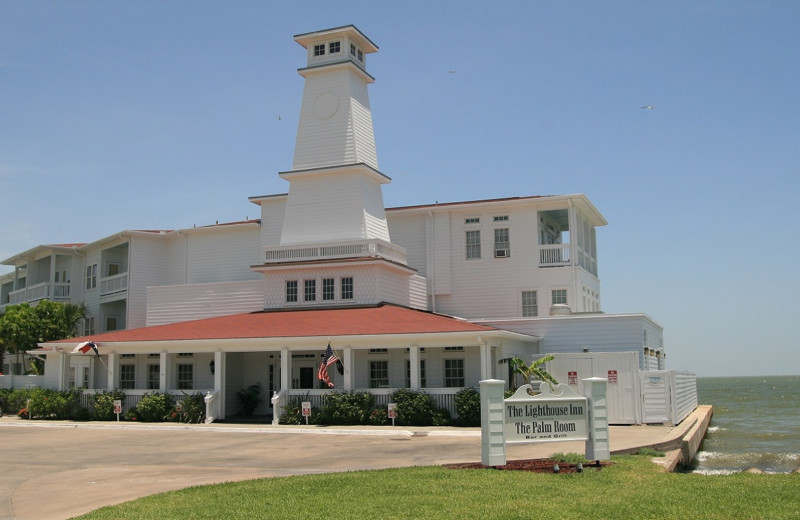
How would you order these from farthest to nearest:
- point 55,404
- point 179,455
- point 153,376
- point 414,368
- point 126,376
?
point 126,376 < point 153,376 < point 55,404 < point 414,368 < point 179,455

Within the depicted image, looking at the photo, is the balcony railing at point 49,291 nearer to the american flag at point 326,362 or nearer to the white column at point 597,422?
the american flag at point 326,362

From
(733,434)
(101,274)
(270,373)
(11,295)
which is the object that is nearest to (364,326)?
(270,373)

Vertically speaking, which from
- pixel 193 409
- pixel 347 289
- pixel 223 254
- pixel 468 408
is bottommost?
pixel 193 409

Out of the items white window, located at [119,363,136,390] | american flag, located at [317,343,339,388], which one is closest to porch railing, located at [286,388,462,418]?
american flag, located at [317,343,339,388]

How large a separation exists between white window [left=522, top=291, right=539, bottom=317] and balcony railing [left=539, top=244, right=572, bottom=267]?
1.37 metres

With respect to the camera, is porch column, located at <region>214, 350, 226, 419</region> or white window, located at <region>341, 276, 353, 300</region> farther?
white window, located at <region>341, 276, 353, 300</region>

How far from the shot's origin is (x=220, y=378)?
27.7 m

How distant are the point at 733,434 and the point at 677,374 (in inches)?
248

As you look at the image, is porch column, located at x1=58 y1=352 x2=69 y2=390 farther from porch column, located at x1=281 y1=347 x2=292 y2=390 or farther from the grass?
the grass

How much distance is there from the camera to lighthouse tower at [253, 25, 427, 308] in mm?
31422

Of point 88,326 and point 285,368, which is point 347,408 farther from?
point 88,326

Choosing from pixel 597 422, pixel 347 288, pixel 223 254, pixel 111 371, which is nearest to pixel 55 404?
pixel 111 371

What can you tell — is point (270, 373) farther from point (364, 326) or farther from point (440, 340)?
point (440, 340)

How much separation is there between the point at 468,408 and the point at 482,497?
14.0 metres
